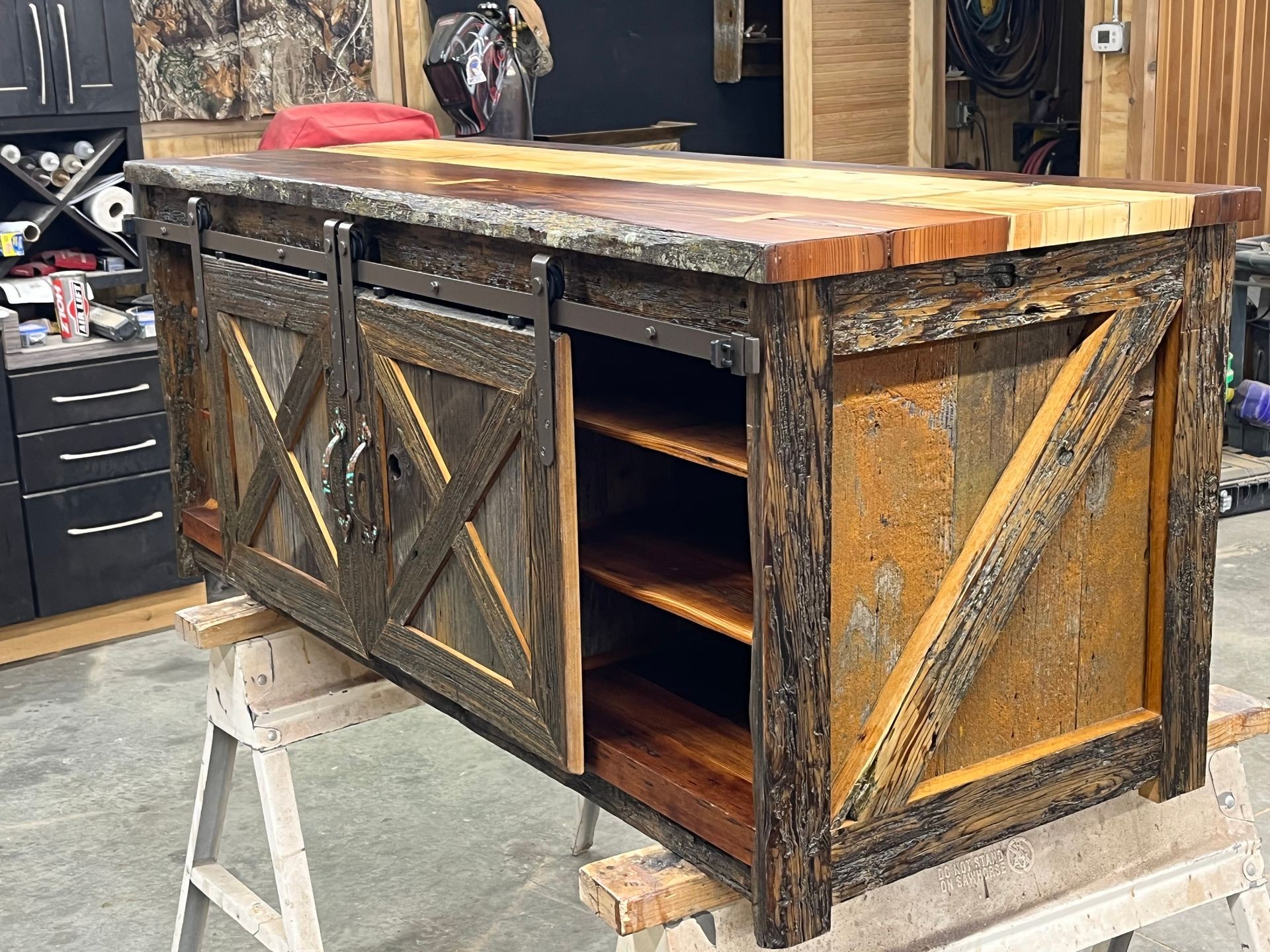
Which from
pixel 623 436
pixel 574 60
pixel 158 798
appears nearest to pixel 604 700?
pixel 623 436

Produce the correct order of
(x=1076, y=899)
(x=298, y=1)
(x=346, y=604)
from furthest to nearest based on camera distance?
1. (x=298, y=1)
2. (x=346, y=604)
3. (x=1076, y=899)

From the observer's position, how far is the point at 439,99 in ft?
17.6

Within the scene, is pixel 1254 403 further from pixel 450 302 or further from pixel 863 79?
pixel 450 302

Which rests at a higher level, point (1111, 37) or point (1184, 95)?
point (1111, 37)

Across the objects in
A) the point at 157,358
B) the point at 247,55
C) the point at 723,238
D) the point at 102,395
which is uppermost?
the point at 247,55

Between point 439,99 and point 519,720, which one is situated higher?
point 439,99

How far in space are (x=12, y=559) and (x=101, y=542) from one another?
26cm

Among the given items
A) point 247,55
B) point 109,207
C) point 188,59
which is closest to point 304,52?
point 247,55

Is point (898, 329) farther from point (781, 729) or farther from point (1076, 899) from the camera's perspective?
point (1076, 899)

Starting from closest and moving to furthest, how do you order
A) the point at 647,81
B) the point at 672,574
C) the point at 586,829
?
the point at 672,574 < the point at 586,829 < the point at 647,81

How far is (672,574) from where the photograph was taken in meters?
1.79

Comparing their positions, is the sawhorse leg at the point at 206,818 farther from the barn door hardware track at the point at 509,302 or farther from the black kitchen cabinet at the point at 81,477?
the black kitchen cabinet at the point at 81,477

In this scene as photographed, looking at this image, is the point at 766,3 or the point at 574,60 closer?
the point at 574,60

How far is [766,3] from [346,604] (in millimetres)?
5580
